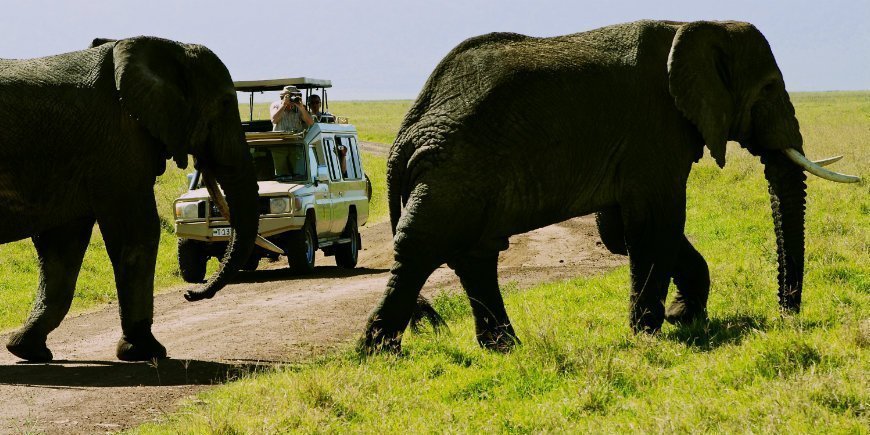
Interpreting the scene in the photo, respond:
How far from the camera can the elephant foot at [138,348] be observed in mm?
9938

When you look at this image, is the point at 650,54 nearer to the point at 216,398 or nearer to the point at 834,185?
the point at 216,398

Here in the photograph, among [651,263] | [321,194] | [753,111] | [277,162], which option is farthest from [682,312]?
[277,162]

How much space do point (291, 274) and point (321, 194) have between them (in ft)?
4.18

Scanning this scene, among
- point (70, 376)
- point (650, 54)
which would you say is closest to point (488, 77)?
point (650, 54)

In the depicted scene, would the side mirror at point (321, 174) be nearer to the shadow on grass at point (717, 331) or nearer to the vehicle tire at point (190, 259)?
the vehicle tire at point (190, 259)

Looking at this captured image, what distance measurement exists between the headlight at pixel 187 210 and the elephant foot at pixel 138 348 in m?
7.01

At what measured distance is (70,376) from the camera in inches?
371

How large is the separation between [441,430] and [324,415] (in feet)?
2.55

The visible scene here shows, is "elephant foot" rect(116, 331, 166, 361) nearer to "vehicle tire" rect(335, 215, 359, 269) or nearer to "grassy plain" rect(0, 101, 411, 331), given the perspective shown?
"grassy plain" rect(0, 101, 411, 331)

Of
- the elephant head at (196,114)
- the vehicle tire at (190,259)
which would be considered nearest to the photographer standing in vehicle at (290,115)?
the vehicle tire at (190,259)

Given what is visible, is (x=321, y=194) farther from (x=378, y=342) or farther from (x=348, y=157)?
(x=378, y=342)

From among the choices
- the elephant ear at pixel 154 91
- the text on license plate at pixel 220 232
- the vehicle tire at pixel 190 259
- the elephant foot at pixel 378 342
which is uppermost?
the elephant ear at pixel 154 91

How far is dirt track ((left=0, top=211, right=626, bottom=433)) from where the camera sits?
26.6ft

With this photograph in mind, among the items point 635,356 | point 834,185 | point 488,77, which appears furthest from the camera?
point 834,185
